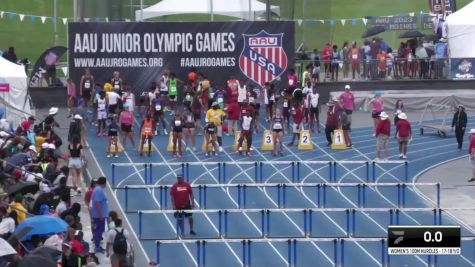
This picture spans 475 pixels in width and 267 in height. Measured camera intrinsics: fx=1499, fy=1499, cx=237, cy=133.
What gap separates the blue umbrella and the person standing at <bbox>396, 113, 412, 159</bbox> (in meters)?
17.0

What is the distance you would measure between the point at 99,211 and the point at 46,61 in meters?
19.1

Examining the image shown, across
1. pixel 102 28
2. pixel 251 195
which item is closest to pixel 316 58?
pixel 102 28

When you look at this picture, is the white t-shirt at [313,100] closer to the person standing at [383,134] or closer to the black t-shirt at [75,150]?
the person standing at [383,134]

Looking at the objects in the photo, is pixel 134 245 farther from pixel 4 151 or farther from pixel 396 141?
pixel 396 141

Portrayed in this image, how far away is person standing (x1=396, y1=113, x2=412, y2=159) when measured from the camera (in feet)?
128

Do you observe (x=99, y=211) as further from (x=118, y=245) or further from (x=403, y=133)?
(x=403, y=133)

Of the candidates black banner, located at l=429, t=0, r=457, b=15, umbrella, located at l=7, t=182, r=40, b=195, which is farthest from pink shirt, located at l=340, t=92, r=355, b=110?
umbrella, located at l=7, t=182, r=40, b=195

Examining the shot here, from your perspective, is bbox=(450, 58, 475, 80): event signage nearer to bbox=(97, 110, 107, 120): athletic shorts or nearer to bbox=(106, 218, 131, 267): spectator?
Answer: bbox=(97, 110, 107, 120): athletic shorts

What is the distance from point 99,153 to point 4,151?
8018mm

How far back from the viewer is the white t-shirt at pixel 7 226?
24.2 metres

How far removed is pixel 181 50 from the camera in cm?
4778

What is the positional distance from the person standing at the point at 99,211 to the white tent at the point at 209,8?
71.0 ft

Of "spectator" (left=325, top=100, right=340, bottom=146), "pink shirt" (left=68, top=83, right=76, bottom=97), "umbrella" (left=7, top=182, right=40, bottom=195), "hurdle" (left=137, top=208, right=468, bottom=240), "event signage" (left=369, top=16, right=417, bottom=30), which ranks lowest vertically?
"hurdle" (left=137, top=208, right=468, bottom=240)

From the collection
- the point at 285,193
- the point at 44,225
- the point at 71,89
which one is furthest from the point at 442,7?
the point at 44,225
